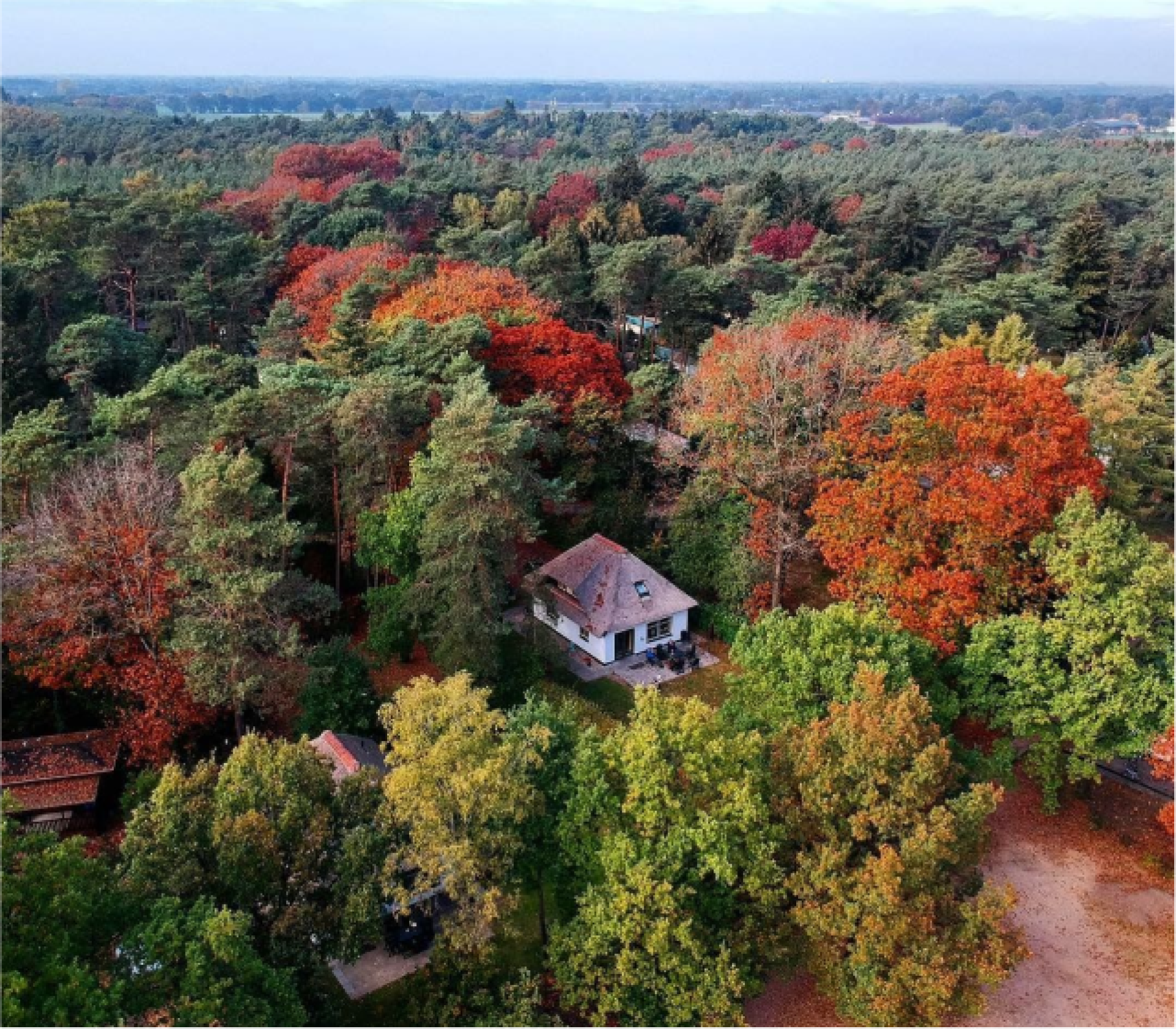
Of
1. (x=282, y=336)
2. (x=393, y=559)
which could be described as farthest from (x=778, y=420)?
(x=282, y=336)

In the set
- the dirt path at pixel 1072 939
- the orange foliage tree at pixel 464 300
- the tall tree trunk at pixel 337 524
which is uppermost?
the orange foliage tree at pixel 464 300

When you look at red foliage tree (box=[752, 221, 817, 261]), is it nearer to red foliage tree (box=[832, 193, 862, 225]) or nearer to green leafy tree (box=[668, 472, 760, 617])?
red foliage tree (box=[832, 193, 862, 225])

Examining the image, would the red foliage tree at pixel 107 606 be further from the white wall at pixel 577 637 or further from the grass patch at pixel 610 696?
the white wall at pixel 577 637

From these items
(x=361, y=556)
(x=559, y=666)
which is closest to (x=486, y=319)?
(x=361, y=556)

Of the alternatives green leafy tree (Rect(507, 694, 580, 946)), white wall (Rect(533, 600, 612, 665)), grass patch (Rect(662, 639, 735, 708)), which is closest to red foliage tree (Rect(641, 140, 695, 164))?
white wall (Rect(533, 600, 612, 665))

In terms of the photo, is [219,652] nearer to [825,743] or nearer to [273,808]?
[273,808]

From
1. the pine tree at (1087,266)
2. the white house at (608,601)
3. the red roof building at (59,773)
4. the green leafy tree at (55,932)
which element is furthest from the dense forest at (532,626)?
the pine tree at (1087,266)
